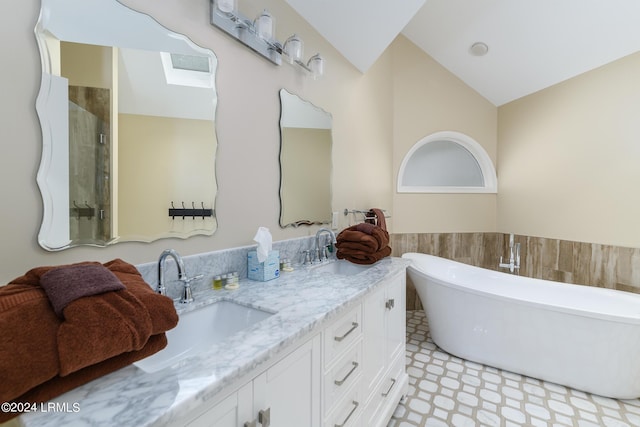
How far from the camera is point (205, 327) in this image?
1046 mm

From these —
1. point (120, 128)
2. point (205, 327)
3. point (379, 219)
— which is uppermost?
point (120, 128)

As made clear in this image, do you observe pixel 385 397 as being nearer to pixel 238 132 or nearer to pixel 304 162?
pixel 304 162

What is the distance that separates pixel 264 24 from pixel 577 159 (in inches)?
112

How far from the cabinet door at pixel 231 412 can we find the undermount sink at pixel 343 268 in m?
1.12

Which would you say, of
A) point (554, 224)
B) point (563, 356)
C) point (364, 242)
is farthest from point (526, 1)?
point (563, 356)

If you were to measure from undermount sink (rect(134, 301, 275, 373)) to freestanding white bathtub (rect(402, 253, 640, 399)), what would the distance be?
5.90 feet

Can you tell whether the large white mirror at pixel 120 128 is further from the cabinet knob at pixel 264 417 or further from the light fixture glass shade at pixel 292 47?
the cabinet knob at pixel 264 417

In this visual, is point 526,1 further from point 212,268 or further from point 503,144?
point 212,268

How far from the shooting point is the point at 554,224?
271 cm

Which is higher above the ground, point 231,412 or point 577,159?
point 577,159

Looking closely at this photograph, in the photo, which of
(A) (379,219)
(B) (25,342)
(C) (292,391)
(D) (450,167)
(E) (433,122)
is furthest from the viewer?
(D) (450,167)

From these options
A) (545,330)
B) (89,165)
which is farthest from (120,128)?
(545,330)

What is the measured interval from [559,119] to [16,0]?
3.62m

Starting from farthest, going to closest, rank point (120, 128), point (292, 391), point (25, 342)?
point (120, 128)
point (292, 391)
point (25, 342)
